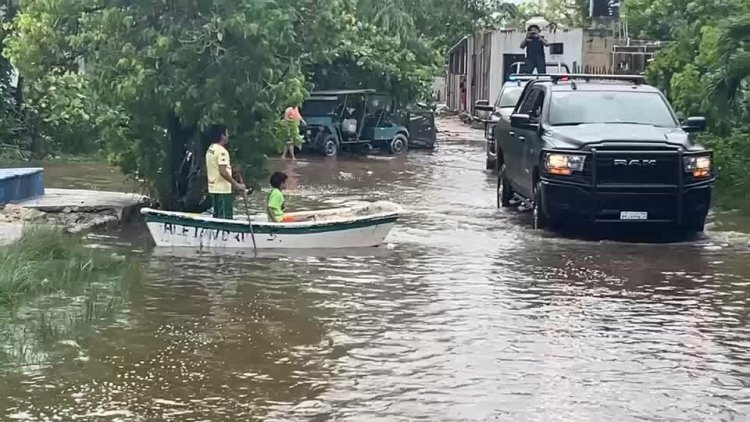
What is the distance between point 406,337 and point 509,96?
14257mm

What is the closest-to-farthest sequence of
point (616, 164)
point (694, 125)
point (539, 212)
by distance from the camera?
1. point (616, 164)
2. point (539, 212)
3. point (694, 125)

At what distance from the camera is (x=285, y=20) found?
1422cm

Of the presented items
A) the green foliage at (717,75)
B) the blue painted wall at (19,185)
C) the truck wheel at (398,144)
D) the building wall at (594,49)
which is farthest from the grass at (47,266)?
the building wall at (594,49)

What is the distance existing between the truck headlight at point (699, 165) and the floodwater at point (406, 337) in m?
0.88

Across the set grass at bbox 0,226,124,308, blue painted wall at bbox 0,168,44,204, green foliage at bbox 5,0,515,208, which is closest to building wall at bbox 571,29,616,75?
green foliage at bbox 5,0,515,208

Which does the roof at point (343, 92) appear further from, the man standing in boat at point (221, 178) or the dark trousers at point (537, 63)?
the man standing in boat at point (221, 178)

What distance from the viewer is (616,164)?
46.7ft

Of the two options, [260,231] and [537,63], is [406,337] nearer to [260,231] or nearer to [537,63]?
[260,231]

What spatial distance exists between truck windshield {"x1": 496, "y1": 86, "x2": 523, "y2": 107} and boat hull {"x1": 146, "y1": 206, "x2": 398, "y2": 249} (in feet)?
31.8

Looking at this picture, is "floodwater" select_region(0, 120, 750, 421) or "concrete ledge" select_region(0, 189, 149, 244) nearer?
"floodwater" select_region(0, 120, 750, 421)

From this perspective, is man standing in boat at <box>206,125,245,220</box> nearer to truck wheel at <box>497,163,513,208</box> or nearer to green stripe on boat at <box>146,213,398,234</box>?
green stripe on boat at <box>146,213,398,234</box>

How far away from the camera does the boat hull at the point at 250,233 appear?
13547mm

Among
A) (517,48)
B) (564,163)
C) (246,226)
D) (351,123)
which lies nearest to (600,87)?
(564,163)

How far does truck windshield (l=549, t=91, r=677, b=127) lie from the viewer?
15391mm
